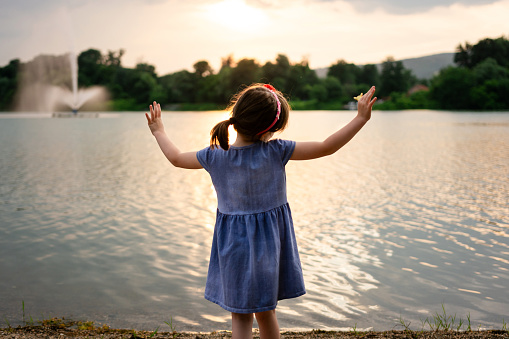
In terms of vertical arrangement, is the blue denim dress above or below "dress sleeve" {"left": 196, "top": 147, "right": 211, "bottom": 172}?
below

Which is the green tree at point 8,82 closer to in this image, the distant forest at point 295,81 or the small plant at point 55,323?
A: the distant forest at point 295,81

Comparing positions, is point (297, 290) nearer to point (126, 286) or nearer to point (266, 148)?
point (266, 148)

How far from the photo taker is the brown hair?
267 centimetres

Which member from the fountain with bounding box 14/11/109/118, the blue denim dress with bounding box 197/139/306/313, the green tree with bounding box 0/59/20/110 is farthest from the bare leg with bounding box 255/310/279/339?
the green tree with bounding box 0/59/20/110

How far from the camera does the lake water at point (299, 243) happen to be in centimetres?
507

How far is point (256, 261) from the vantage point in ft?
8.77

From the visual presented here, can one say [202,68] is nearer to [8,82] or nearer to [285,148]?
[8,82]

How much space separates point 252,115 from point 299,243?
16.3 ft

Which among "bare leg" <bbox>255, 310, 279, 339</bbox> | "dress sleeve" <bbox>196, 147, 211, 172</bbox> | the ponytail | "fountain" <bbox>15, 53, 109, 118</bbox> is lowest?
"bare leg" <bbox>255, 310, 279, 339</bbox>

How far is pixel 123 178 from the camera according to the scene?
13742mm

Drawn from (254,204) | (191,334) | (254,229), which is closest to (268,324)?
(254,229)

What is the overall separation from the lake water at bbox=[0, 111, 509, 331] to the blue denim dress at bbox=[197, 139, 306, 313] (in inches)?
85.4

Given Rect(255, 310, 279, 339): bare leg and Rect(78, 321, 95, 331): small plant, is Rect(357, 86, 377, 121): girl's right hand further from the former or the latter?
Rect(78, 321, 95, 331): small plant

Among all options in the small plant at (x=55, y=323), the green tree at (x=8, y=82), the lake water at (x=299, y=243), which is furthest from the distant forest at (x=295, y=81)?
the small plant at (x=55, y=323)
